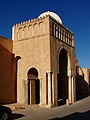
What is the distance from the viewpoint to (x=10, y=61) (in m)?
19.7


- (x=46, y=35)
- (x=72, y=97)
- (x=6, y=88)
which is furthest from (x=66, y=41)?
(x=6, y=88)

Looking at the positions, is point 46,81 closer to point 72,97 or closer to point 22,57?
point 22,57

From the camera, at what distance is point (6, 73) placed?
62.7ft

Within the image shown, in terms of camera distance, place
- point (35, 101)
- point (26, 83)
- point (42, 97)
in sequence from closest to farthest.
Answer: point (42, 97) < point (26, 83) < point (35, 101)

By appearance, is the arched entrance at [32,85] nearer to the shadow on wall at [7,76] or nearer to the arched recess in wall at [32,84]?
the arched recess in wall at [32,84]

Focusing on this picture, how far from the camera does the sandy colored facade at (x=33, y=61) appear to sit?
18531 millimetres

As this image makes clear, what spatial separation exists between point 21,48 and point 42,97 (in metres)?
4.85

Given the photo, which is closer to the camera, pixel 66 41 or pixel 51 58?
pixel 51 58

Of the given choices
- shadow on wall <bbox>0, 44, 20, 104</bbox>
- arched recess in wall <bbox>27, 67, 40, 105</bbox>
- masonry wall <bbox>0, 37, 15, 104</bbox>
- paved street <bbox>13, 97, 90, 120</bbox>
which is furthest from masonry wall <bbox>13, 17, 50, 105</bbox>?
paved street <bbox>13, 97, 90, 120</bbox>

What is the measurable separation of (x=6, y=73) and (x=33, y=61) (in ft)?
8.15

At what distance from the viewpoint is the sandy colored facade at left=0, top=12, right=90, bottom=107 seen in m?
18.5

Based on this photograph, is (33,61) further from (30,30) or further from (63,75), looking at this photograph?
(63,75)

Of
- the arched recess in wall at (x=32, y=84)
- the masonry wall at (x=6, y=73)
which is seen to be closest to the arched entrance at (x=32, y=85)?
the arched recess in wall at (x=32, y=84)

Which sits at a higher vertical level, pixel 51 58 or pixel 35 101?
pixel 51 58
